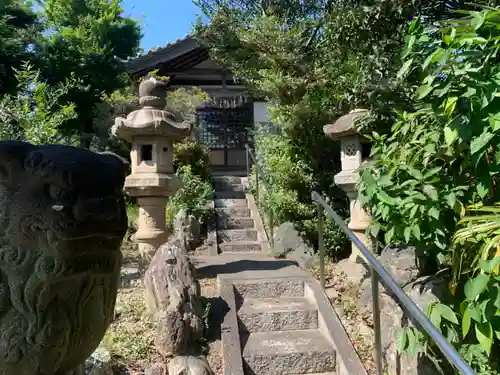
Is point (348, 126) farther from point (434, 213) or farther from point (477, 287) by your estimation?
point (477, 287)

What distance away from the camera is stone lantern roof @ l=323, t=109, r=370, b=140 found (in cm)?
478

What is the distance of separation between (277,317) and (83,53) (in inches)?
341

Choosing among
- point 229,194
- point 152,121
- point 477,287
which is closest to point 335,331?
point 477,287

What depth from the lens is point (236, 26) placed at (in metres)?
7.01

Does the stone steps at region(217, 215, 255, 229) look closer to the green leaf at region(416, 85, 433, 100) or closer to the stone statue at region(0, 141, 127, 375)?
the green leaf at region(416, 85, 433, 100)

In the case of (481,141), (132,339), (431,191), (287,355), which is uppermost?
(481,141)

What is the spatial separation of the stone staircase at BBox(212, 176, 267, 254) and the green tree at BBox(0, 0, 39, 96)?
4940mm

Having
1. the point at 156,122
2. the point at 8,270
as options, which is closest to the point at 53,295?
the point at 8,270

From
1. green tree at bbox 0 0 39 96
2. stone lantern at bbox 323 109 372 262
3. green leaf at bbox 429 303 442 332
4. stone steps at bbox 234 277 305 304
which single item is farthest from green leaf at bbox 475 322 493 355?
green tree at bbox 0 0 39 96

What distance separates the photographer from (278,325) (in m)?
4.03

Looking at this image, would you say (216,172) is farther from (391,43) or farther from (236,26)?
(391,43)

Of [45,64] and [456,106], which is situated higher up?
[45,64]

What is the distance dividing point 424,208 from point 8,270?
75.8 inches

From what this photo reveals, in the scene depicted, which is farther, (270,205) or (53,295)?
(270,205)
